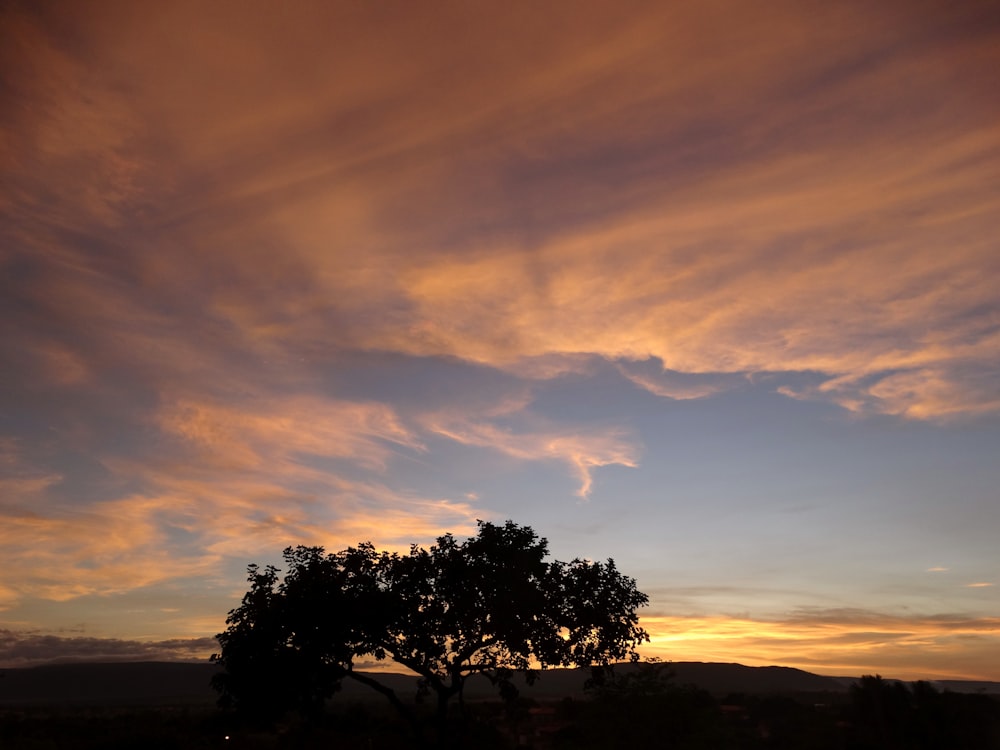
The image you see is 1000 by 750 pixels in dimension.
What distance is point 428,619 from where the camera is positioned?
115ft

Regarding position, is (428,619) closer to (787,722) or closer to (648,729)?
(648,729)

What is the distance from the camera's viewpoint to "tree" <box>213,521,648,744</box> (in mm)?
33594

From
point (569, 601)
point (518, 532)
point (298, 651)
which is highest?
point (518, 532)

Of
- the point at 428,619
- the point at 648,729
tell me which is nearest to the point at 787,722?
the point at 648,729

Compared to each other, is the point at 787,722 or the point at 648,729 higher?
the point at 787,722

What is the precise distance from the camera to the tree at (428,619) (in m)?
33.6

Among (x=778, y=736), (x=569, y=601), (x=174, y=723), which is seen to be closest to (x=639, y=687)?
(x=569, y=601)

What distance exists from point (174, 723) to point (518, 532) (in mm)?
49551

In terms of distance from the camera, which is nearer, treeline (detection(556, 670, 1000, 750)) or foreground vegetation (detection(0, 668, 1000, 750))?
treeline (detection(556, 670, 1000, 750))

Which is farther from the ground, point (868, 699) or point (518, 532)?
point (518, 532)

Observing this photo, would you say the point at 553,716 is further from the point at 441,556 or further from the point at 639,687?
the point at 441,556

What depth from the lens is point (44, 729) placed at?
205 feet

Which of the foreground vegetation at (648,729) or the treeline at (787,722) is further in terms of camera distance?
the foreground vegetation at (648,729)

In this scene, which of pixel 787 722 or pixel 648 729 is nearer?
pixel 648 729
